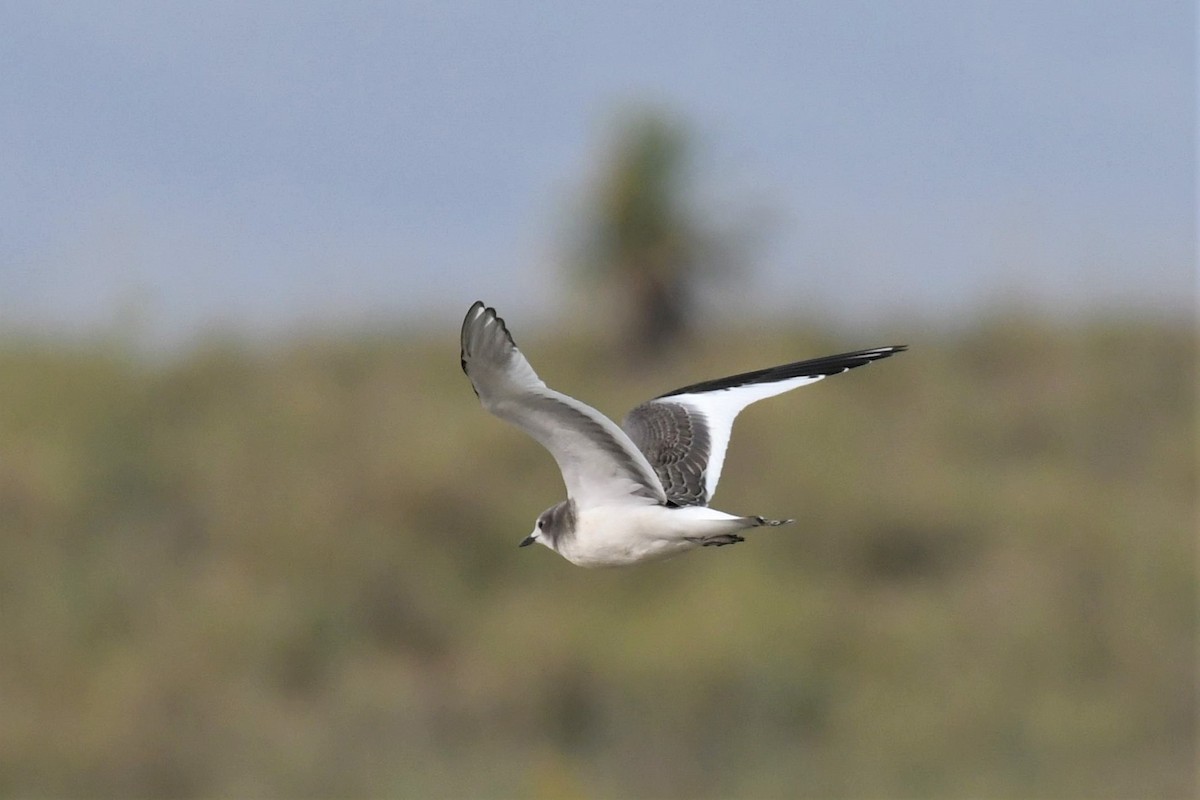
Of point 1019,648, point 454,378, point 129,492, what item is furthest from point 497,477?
point 1019,648

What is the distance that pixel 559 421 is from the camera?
15.6ft

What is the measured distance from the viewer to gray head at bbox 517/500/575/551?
507cm

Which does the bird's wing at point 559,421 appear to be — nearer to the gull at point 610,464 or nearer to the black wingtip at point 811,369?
the gull at point 610,464

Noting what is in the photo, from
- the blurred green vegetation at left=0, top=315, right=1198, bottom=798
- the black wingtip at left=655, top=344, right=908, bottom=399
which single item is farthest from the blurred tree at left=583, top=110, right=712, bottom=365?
the black wingtip at left=655, top=344, right=908, bottom=399

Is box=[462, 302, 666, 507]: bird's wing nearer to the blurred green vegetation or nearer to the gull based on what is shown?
the gull

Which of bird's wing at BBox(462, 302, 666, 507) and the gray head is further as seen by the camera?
the gray head

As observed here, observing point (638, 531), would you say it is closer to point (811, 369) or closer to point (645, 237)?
point (811, 369)

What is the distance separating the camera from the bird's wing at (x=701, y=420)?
5.45 meters

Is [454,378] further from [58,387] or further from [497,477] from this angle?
[58,387]

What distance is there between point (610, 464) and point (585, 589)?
820 centimetres

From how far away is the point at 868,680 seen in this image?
12523mm

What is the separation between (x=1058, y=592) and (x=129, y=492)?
6013 mm

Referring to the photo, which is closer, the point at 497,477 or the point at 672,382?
the point at 497,477

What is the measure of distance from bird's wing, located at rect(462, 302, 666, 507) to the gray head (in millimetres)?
61
